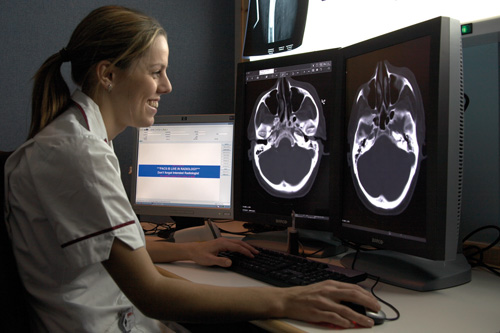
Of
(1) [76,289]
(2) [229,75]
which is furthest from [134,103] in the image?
(2) [229,75]

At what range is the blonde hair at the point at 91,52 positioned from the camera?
3.10ft

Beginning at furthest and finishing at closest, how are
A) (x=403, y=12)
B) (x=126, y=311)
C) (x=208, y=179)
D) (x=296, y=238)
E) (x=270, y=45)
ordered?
1. (x=270, y=45)
2. (x=208, y=179)
3. (x=403, y=12)
4. (x=296, y=238)
5. (x=126, y=311)

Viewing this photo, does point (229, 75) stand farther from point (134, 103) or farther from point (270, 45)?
point (134, 103)

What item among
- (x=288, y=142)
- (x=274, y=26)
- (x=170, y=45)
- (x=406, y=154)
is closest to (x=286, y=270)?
(x=406, y=154)

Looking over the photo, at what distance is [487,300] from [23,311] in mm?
927

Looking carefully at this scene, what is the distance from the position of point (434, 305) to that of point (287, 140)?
2.25 feet

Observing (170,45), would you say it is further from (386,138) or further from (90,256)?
(90,256)

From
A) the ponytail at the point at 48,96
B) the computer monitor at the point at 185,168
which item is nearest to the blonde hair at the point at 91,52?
the ponytail at the point at 48,96

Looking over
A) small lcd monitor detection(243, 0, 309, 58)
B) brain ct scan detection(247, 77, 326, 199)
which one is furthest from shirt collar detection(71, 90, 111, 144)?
small lcd monitor detection(243, 0, 309, 58)

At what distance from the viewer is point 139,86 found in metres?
1.02

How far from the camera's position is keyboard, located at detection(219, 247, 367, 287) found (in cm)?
96

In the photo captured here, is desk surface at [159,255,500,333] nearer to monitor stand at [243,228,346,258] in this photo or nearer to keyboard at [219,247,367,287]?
keyboard at [219,247,367,287]

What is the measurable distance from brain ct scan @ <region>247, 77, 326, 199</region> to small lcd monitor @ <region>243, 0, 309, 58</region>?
418 millimetres

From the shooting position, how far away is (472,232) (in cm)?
130
